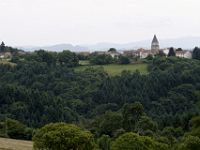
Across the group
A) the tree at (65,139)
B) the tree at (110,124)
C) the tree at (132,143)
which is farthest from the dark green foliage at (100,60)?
the tree at (132,143)

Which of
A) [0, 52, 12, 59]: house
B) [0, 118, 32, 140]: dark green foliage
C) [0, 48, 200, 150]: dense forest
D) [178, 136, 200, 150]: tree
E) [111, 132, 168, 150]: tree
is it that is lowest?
[0, 48, 200, 150]: dense forest

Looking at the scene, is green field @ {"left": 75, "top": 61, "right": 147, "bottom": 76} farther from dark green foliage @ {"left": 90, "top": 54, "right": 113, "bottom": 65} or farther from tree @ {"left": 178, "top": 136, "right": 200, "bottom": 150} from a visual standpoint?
tree @ {"left": 178, "top": 136, "right": 200, "bottom": 150}

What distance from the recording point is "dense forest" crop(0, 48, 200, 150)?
7766 centimetres

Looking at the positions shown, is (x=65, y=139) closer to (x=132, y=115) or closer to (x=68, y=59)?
(x=132, y=115)

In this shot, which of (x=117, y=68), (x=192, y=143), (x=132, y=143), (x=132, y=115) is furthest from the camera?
(x=117, y=68)

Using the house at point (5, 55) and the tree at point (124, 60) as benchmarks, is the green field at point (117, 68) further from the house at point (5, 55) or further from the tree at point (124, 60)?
the house at point (5, 55)

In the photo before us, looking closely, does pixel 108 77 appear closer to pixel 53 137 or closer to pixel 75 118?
pixel 75 118

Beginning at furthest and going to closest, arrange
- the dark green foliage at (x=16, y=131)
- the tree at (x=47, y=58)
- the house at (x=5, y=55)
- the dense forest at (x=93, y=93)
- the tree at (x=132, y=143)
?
1. the house at (x=5, y=55)
2. the tree at (x=47, y=58)
3. the dense forest at (x=93, y=93)
4. the dark green foliage at (x=16, y=131)
5. the tree at (x=132, y=143)

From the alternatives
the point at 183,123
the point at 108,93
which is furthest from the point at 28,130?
the point at 108,93

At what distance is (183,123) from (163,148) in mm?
36451

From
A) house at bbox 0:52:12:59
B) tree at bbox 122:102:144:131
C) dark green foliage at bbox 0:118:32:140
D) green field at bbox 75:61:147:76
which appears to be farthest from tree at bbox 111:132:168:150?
house at bbox 0:52:12:59

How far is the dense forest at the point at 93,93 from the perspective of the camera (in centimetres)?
7766

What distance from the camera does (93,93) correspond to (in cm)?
11262

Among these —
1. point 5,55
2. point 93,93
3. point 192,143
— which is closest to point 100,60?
point 93,93
